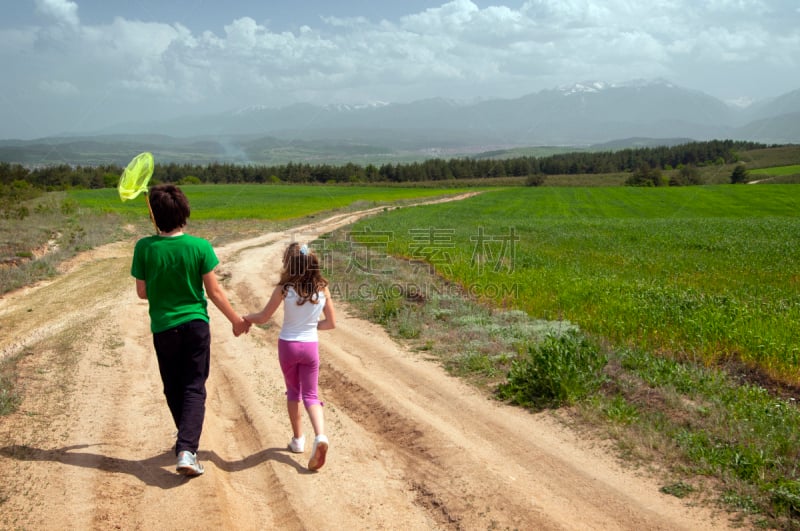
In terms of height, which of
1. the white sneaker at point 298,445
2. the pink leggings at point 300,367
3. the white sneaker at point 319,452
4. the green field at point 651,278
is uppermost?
the pink leggings at point 300,367

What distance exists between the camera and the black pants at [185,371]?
452 centimetres

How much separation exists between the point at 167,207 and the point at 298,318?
55.1 inches

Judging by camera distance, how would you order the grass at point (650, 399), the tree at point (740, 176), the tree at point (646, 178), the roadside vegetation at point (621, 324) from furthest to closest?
the tree at point (646, 178) < the tree at point (740, 176) < the roadside vegetation at point (621, 324) < the grass at point (650, 399)

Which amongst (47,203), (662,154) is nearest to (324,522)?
(47,203)

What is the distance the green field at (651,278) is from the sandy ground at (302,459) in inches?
148

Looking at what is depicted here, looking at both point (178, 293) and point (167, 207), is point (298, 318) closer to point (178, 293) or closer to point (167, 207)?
point (178, 293)

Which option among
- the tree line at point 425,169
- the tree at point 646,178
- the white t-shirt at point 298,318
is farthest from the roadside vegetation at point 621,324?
the tree line at point 425,169

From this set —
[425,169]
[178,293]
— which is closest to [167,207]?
[178,293]

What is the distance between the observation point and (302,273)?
4648 millimetres

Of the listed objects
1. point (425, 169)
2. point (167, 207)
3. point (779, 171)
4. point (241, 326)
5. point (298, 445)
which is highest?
point (425, 169)

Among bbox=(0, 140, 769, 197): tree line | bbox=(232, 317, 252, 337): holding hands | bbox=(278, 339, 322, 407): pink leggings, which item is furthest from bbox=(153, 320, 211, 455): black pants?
bbox=(0, 140, 769, 197): tree line

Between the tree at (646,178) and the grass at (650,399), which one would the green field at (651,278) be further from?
the tree at (646,178)

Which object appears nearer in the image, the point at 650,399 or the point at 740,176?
the point at 650,399

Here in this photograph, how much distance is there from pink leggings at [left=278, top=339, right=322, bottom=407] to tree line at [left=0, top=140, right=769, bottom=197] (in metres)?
99.8
